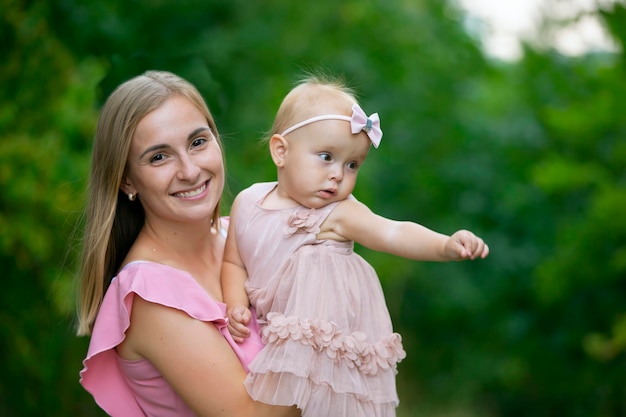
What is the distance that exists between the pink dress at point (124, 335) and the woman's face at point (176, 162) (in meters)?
0.22

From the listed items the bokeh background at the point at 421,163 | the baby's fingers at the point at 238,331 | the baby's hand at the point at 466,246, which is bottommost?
the baby's fingers at the point at 238,331

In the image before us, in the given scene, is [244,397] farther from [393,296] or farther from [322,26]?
[393,296]

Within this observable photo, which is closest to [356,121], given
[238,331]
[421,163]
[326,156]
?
[326,156]

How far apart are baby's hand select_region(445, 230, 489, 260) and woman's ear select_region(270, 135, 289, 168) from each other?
64 cm

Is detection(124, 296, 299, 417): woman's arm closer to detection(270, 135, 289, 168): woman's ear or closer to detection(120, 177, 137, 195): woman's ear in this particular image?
detection(120, 177, 137, 195): woman's ear

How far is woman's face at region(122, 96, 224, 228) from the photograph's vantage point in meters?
2.59

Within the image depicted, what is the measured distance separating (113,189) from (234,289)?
0.52 m

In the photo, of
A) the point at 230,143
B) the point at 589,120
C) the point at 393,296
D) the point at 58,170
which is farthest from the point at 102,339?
the point at 393,296

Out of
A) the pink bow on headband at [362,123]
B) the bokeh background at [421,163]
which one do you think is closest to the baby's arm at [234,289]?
the pink bow on headband at [362,123]

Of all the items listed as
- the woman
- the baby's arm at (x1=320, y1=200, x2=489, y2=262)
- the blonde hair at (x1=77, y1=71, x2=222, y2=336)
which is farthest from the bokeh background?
the baby's arm at (x1=320, y1=200, x2=489, y2=262)

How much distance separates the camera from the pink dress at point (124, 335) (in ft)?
8.26

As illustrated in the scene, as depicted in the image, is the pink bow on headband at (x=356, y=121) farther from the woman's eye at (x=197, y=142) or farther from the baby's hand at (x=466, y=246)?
the baby's hand at (x=466, y=246)

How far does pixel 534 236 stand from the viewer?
10.1 m

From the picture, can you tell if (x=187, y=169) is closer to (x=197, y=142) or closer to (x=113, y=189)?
(x=197, y=142)
